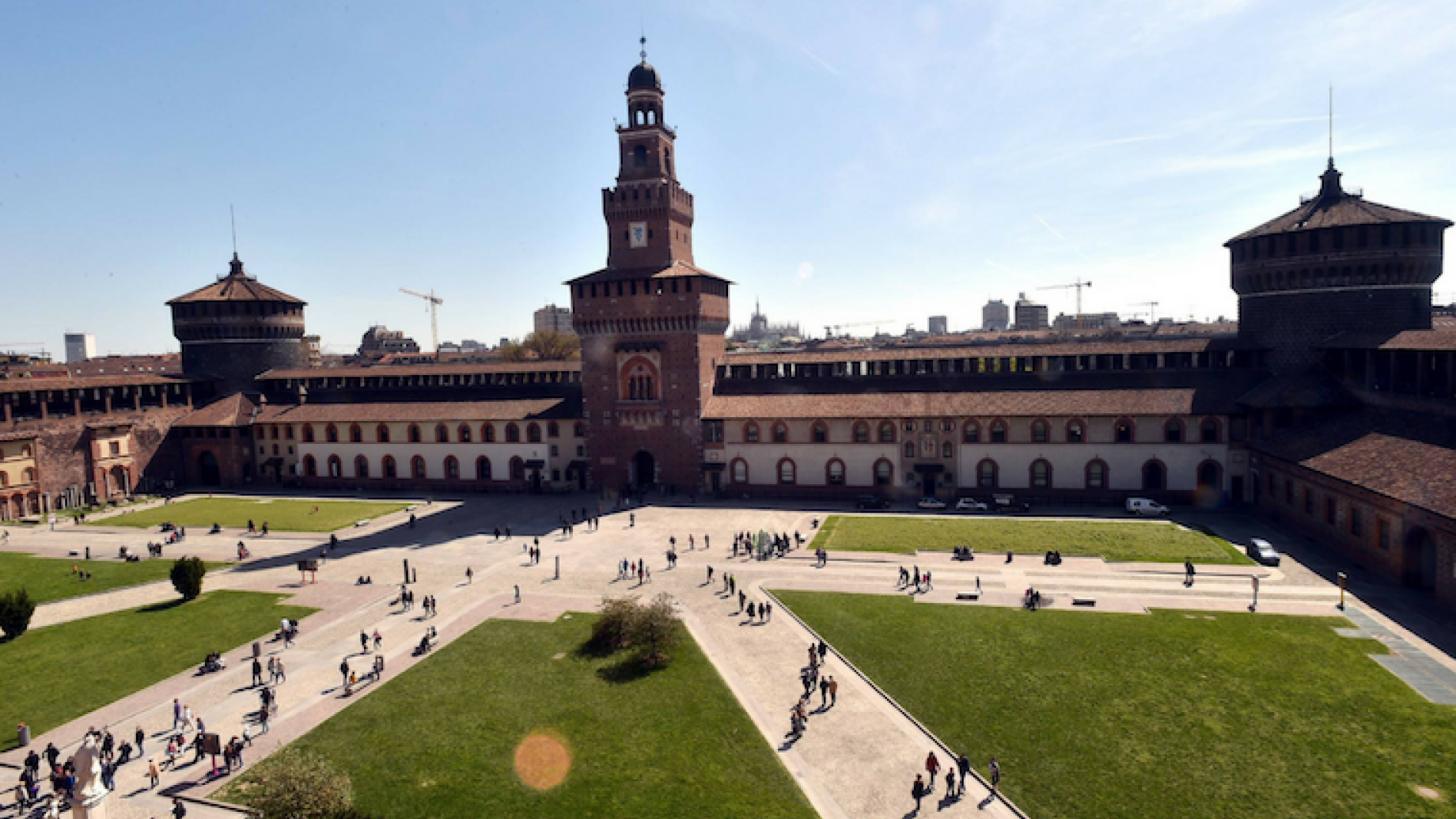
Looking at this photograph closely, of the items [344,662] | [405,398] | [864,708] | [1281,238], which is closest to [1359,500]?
[1281,238]

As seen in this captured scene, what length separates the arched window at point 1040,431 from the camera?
5834 cm

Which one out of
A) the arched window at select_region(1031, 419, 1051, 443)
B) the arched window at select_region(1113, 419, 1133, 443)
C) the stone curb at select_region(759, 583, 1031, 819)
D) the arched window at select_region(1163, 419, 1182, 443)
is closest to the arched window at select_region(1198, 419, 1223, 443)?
the arched window at select_region(1163, 419, 1182, 443)

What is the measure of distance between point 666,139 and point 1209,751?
60580 millimetres

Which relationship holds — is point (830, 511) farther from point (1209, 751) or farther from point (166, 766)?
point (166, 766)

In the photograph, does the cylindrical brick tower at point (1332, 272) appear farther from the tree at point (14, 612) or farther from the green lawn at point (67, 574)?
the tree at point (14, 612)

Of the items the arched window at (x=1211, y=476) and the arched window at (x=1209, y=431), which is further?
the arched window at (x=1211, y=476)

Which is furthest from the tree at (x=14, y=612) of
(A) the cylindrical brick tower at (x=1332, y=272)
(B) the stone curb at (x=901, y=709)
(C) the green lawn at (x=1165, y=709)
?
(A) the cylindrical brick tower at (x=1332, y=272)

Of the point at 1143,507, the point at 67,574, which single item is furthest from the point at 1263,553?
the point at 67,574

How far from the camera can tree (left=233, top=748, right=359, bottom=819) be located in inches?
813

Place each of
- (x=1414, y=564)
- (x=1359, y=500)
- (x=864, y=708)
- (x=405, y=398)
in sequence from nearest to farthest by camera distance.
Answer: (x=864, y=708)
(x=1414, y=564)
(x=1359, y=500)
(x=405, y=398)

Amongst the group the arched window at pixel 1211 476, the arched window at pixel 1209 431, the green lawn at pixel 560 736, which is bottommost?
the green lawn at pixel 560 736

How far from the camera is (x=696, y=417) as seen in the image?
65.6m

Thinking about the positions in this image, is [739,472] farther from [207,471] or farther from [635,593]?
[207,471]

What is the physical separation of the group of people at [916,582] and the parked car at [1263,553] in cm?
1797
